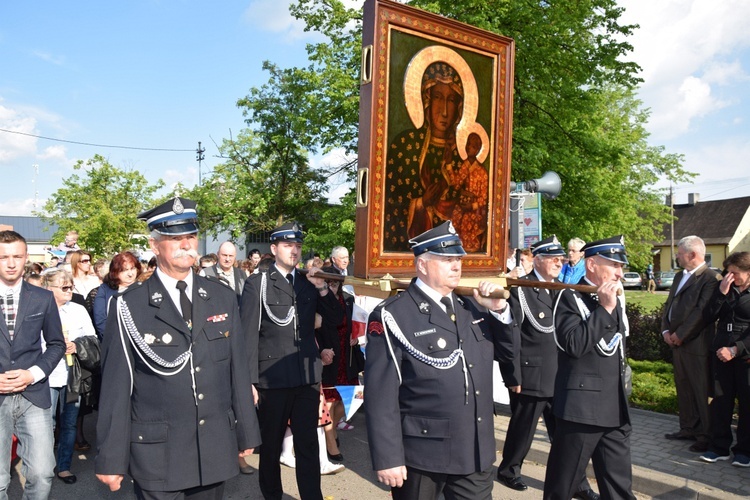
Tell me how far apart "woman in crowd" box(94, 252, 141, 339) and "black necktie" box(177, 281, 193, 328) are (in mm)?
3449

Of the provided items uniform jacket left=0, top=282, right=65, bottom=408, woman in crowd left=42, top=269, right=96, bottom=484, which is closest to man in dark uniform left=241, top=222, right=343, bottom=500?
uniform jacket left=0, top=282, right=65, bottom=408

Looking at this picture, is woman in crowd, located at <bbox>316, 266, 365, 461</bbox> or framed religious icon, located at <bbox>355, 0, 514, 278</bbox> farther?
woman in crowd, located at <bbox>316, 266, 365, 461</bbox>

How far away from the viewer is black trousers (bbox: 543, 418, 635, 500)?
4086mm

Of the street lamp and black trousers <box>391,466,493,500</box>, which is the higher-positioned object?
the street lamp

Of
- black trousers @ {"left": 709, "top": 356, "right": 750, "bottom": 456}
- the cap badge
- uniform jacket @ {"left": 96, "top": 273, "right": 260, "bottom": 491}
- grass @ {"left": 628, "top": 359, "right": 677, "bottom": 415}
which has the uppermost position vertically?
the cap badge

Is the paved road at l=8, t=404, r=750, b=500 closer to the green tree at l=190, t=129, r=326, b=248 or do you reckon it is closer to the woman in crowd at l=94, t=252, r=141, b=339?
the woman in crowd at l=94, t=252, r=141, b=339

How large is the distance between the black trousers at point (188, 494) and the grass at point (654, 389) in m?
6.60

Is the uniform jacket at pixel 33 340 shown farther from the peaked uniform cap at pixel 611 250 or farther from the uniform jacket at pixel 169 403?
the peaked uniform cap at pixel 611 250

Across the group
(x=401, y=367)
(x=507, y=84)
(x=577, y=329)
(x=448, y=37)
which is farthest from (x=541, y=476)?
(x=448, y=37)

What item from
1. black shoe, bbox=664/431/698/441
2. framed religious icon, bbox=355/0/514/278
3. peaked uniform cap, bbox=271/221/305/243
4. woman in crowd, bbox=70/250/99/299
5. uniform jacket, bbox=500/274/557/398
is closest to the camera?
framed religious icon, bbox=355/0/514/278

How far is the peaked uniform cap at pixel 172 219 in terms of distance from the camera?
10.7 feet

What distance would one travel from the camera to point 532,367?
220 inches

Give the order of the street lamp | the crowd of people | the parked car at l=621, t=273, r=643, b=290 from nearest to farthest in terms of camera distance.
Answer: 1. the crowd of people
2. the street lamp
3. the parked car at l=621, t=273, r=643, b=290

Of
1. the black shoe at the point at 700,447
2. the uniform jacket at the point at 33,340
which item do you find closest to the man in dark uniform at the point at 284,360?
the uniform jacket at the point at 33,340
